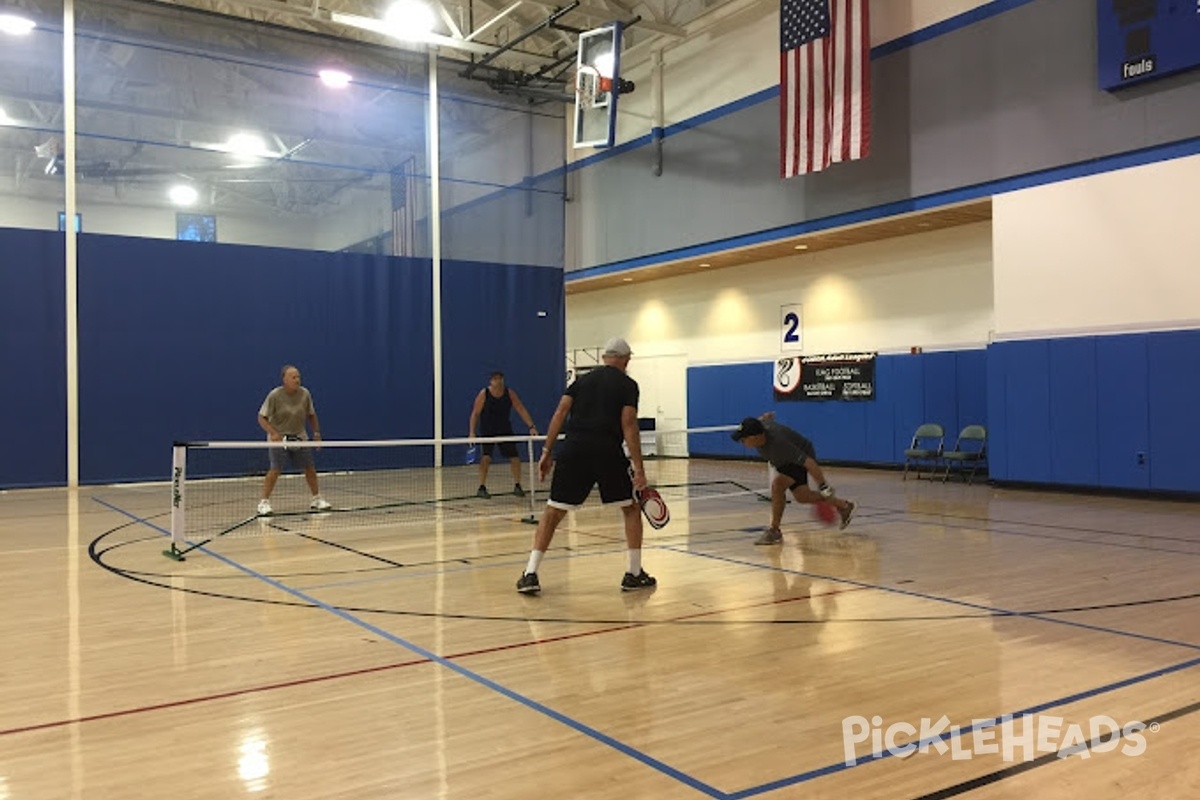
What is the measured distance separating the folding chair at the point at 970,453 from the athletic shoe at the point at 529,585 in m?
10.3

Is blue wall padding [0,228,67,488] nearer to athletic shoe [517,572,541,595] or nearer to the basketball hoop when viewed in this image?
the basketball hoop

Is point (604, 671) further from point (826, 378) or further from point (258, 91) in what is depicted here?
point (258, 91)

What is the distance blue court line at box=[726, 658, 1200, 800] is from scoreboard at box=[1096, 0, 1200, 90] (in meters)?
10.3

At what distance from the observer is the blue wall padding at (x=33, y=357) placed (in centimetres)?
1588

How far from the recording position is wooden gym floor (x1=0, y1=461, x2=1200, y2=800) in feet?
11.1

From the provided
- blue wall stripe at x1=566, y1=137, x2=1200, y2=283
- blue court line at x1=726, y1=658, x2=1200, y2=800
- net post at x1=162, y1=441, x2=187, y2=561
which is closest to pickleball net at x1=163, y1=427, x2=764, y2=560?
net post at x1=162, y1=441, x2=187, y2=561

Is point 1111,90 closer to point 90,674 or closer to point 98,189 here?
point 90,674

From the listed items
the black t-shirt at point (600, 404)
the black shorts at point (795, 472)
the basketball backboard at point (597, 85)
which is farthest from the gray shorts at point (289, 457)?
the basketball backboard at point (597, 85)

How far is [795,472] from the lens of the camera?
29.2 feet

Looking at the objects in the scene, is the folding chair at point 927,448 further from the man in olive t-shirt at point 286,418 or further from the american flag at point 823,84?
the man in olive t-shirt at point 286,418

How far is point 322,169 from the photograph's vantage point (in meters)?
18.9

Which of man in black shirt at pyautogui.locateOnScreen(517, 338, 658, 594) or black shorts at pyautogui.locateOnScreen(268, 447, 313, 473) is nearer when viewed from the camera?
man in black shirt at pyautogui.locateOnScreen(517, 338, 658, 594)

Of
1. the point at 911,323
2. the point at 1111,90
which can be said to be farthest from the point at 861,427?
the point at 1111,90

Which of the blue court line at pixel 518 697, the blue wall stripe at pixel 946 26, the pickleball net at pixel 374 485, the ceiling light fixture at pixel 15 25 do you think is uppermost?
the ceiling light fixture at pixel 15 25
